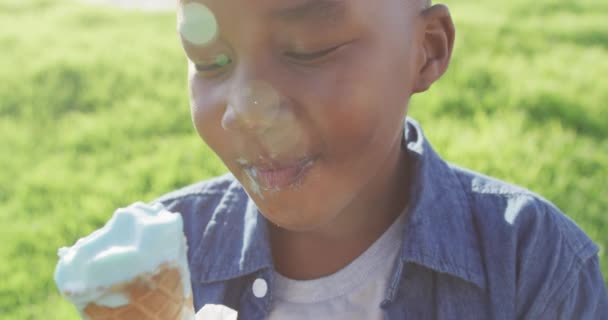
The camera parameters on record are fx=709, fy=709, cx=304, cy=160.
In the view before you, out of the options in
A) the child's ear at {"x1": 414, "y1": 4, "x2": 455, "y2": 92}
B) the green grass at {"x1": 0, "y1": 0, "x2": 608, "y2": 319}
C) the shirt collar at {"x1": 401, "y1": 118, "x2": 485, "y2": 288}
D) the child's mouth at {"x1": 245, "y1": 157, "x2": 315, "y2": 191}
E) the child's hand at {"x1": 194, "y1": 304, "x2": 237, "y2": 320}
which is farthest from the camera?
the green grass at {"x1": 0, "y1": 0, "x2": 608, "y2": 319}

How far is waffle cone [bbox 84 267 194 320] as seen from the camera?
1.27m

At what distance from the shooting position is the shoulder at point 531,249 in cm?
183

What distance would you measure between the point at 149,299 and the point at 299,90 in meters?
0.51

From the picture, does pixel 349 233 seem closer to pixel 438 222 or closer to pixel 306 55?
pixel 438 222

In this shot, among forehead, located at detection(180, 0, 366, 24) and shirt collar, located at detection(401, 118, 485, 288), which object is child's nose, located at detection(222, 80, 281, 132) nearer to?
forehead, located at detection(180, 0, 366, 24)

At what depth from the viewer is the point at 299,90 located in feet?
4.80

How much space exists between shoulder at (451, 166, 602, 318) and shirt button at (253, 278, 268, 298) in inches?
23.5

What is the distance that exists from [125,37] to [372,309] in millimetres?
4567

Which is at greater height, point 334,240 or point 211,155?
point 334,240

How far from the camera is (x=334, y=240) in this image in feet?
6.31

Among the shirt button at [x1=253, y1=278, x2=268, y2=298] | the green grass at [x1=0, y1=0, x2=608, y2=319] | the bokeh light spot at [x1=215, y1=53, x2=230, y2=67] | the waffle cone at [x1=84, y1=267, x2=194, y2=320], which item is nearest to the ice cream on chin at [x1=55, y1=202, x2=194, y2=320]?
the waffle cone at [x1=84, y1=267, x2=194, y2=320]

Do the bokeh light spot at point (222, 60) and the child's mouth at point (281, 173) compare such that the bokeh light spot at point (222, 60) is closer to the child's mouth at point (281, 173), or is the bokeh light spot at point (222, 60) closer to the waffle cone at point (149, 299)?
the child's mouth at point (281, 173)

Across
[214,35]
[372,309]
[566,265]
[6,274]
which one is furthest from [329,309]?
[6,274]

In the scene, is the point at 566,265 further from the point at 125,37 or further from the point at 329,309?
the point at 125,37
